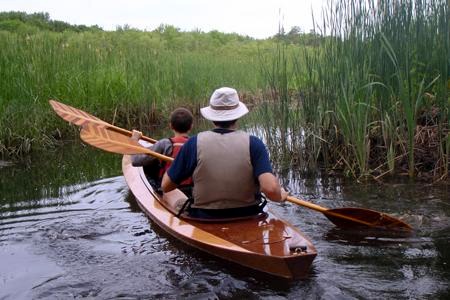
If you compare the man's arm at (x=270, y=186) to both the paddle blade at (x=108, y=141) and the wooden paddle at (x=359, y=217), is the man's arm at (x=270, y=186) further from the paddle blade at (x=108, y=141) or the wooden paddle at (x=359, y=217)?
the paddle blade at (x=108, y=141)

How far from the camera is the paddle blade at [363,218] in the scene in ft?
14.1

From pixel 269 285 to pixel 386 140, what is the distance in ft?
9.79

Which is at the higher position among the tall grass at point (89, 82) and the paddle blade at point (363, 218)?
the tall grass at point (89, 82)

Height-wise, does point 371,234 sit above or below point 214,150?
below

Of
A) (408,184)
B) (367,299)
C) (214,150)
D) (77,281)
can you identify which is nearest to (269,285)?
(367,299)

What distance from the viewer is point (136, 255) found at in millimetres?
4090

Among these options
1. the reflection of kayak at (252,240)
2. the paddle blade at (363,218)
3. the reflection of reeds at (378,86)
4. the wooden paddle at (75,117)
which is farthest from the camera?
the wooden paddle at (75,117)

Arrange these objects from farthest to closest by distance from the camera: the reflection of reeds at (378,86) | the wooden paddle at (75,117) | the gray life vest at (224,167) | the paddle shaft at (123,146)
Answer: the wooden paddle at (75,117), the reflection of reeds at (378,86), the paddle shaft at (123,146), the gray life vest at (224,167)

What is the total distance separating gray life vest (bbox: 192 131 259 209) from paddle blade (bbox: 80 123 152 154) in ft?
3.32

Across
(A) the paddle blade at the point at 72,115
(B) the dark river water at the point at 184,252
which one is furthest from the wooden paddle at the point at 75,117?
(B) the dark river water at the point at 184,252

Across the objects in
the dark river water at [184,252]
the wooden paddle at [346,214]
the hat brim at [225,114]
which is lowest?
the dark river water at [184,252]

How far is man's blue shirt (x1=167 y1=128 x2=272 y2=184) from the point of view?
3752 millimetres

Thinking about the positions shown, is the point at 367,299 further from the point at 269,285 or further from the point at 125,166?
the point at 125,166

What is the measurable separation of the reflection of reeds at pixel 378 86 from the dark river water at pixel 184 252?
0.39 m
